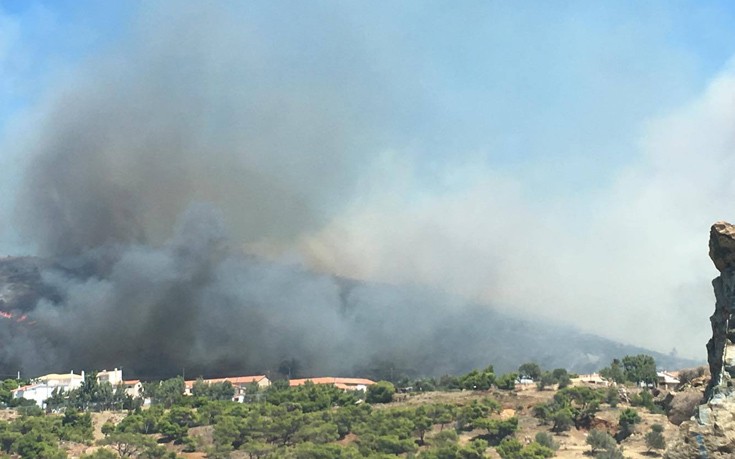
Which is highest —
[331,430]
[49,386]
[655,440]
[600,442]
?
[49,386]

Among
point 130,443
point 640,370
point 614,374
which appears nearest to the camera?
point 130,443

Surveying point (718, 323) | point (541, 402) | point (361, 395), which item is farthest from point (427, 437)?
point (718, 323)

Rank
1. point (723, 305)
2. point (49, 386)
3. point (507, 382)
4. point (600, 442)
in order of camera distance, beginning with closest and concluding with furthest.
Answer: point (723, 305) < point (600, 442) < point (507, 382) < point (49, 386)

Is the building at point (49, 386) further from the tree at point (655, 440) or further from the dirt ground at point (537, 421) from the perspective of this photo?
the tree at point (655, 440)

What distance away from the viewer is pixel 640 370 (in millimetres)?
100438

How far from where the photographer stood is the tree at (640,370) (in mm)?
97188

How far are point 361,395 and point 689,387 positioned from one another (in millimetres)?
82070

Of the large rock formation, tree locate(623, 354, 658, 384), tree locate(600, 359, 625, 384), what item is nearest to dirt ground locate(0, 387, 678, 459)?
tree locate(600, 359, 625, 384)

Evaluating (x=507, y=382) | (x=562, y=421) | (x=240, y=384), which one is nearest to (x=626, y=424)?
(x=562, y=421)

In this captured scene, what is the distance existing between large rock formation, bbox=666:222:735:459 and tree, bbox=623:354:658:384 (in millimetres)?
94777

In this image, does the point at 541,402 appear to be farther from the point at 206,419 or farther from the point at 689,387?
the point at 689,387

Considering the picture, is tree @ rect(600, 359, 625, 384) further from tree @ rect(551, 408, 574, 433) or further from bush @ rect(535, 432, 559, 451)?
bush @ rect(535, 432, 559, 451)

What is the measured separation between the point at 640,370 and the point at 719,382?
99.5 meters

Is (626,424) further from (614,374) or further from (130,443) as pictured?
(130,443)
